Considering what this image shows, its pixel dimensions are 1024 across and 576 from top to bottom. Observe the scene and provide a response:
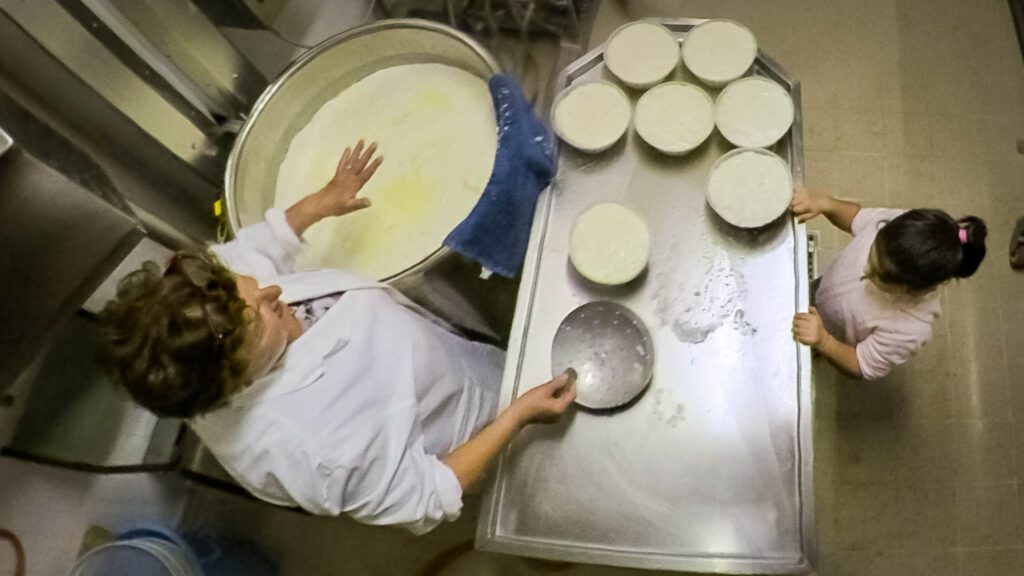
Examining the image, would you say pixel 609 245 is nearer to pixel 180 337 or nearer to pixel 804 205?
pixel 804 205

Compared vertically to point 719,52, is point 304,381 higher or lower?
lower

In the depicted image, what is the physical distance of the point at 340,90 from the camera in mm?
1455

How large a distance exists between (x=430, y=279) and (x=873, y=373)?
754 mm

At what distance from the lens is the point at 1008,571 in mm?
1447

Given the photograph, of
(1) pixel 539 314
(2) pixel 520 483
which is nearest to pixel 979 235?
(1) pixel 539 314

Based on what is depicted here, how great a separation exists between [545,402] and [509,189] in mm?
357

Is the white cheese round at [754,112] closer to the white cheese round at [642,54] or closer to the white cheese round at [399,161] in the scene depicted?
the white cheese round at [642,54]

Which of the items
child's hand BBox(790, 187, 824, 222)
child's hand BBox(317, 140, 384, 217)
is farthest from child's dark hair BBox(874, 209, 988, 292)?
child's hand BBox(317, 140, 384, 217)

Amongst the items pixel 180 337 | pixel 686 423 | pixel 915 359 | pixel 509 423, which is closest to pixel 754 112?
pixel 686 423

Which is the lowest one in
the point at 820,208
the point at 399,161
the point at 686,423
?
the point at 686,423

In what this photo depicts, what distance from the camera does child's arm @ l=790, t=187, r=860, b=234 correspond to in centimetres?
107

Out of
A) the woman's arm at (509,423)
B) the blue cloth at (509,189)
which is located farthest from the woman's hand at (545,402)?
the blue cloth at (509,189)

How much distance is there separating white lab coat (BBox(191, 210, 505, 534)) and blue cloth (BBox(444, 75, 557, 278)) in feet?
0.58

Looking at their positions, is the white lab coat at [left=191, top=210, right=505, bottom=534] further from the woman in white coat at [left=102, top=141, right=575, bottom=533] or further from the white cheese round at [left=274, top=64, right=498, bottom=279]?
the white cheese round at [left=274, top=64, right=498, bottom=279]
